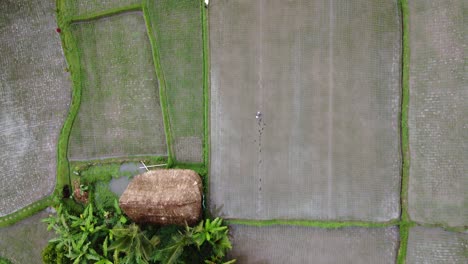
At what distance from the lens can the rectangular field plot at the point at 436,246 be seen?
6141 mm

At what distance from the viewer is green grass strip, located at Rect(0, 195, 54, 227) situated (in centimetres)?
696

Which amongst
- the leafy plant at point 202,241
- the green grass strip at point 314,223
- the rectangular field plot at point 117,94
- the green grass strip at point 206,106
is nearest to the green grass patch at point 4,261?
the rectangular field plot at point 117,94

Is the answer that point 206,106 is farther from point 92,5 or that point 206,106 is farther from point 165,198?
point 92,5

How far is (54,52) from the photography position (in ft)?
23.3

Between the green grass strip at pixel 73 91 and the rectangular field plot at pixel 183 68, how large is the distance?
6.15 feet

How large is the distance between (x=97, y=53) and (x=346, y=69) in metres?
5.16

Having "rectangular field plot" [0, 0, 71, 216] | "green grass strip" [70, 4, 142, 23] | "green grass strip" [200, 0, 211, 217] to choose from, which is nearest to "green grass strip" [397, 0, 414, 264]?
"green grass strip" [200, 0, 211, 217]

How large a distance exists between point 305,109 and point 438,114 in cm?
250

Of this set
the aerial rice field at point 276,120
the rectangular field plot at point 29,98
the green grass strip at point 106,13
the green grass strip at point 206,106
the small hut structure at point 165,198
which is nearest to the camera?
the small hut structure at point 165,198

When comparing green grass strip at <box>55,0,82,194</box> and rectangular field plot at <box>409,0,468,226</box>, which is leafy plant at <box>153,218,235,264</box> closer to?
green grass strip at <box>55,0,82,194</box>

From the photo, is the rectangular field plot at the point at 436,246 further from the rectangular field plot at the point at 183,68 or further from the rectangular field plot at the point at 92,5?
the rectangular field plot at the point at 92,5

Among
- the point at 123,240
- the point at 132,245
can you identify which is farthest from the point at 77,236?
the point at 132,245

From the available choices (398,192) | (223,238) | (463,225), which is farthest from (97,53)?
(463,225)

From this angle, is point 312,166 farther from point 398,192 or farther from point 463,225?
point 463,225
